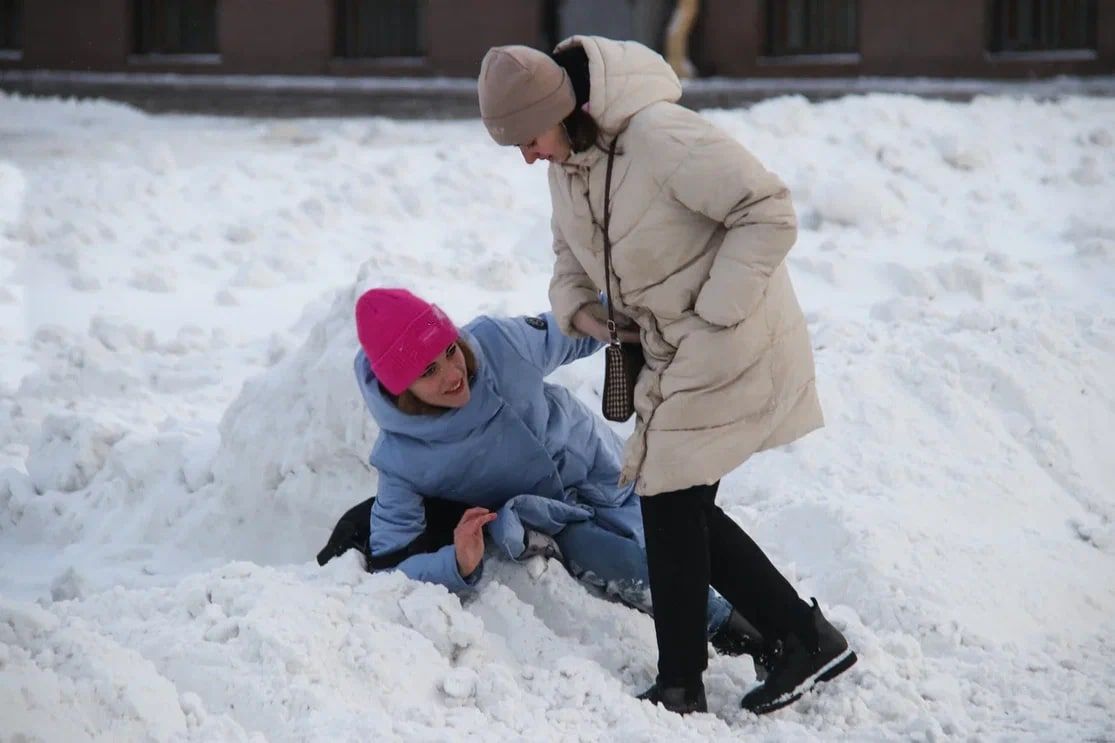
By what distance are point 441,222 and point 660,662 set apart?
226 inches

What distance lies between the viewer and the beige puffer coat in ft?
9.89

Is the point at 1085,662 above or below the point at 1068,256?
below

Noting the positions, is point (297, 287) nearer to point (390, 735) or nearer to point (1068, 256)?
point (1068, 256)

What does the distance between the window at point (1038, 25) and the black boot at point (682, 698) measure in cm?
1141

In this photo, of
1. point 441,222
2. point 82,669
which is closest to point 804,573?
point 82,669

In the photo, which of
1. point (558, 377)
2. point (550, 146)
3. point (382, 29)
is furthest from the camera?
point (382, 29)

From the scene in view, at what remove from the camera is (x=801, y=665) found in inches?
132

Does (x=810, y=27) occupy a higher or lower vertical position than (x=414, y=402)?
higher

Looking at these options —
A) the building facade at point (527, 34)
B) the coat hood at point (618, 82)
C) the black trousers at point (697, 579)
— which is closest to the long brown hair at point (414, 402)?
the black trousers at point (697, 579)

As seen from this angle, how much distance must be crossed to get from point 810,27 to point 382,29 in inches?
176

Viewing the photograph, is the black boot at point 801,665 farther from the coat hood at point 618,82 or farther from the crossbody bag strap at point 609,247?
the coat hood at point 618,82

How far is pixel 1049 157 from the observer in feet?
31.4

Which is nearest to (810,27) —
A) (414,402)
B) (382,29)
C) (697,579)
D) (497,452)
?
(382,29)

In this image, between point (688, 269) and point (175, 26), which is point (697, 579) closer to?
point (688, 269)
